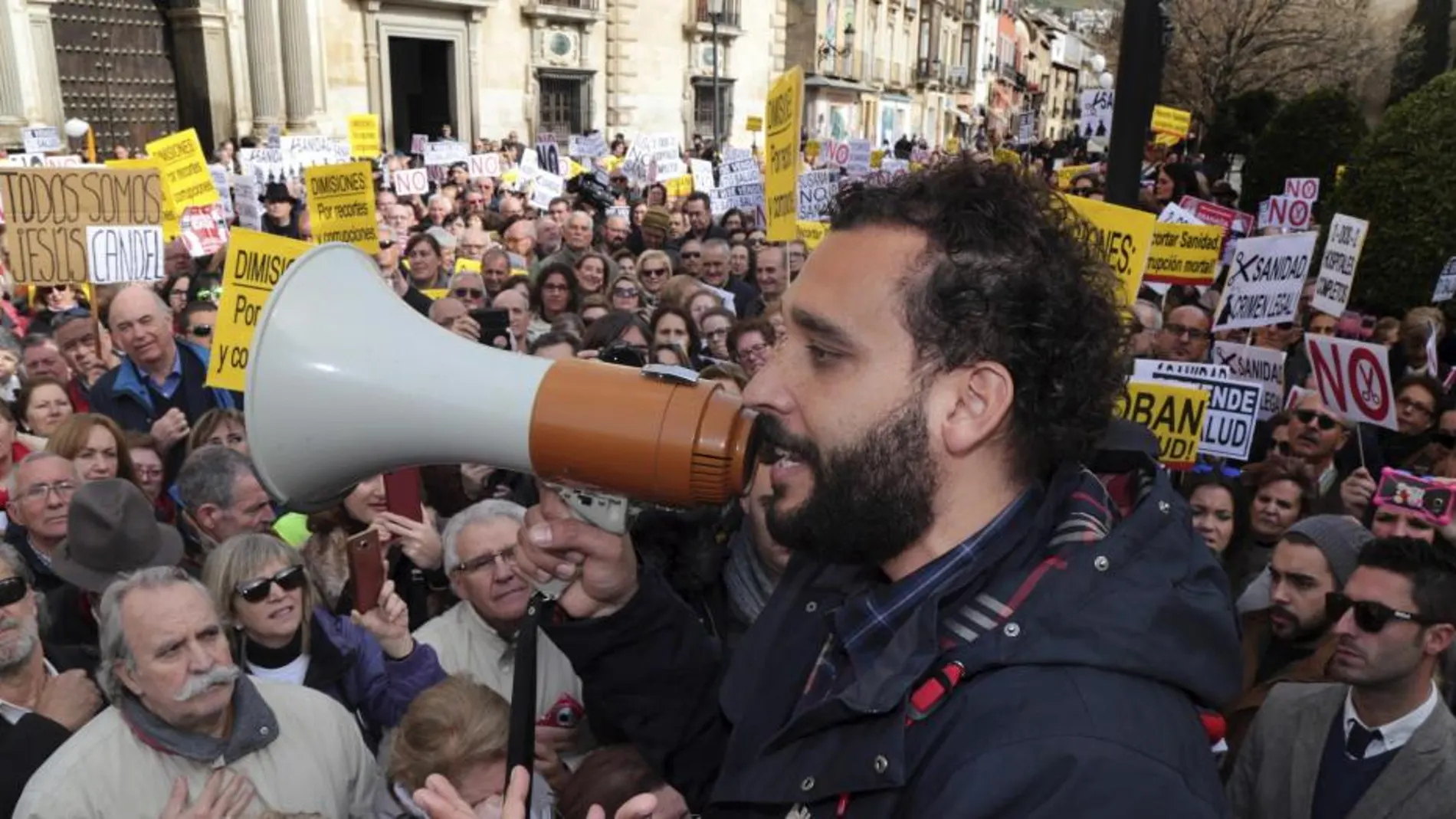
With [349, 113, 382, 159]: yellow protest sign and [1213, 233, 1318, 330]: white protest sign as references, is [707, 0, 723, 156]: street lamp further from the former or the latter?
[1213, 233, 1318, 330]: white protest sign

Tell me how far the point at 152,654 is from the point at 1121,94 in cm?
405

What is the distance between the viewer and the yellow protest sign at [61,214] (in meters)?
6.00

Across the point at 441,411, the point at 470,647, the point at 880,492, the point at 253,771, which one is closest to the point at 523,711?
the point at 441,411

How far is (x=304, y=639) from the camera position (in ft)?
10.2

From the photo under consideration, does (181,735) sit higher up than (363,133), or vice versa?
(363,133)

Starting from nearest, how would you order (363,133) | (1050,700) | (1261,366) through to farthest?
(1050,700) < (1261,366) < (363,133)

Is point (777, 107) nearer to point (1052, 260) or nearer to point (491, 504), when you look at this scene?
point (491, 504)

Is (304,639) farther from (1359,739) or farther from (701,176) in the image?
(701,176)

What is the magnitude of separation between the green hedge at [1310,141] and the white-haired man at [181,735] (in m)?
13.1

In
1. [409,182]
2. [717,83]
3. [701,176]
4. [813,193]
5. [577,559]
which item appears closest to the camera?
[577,559]

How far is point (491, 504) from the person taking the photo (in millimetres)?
3318

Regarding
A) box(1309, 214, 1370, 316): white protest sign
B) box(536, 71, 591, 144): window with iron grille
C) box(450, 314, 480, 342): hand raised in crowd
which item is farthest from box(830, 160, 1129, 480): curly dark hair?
box(536, 71, 591, 144): window with iron grille

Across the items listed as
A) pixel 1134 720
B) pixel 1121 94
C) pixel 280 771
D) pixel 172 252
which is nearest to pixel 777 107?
pixel 1121 94

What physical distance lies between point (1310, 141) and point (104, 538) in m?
13.7
